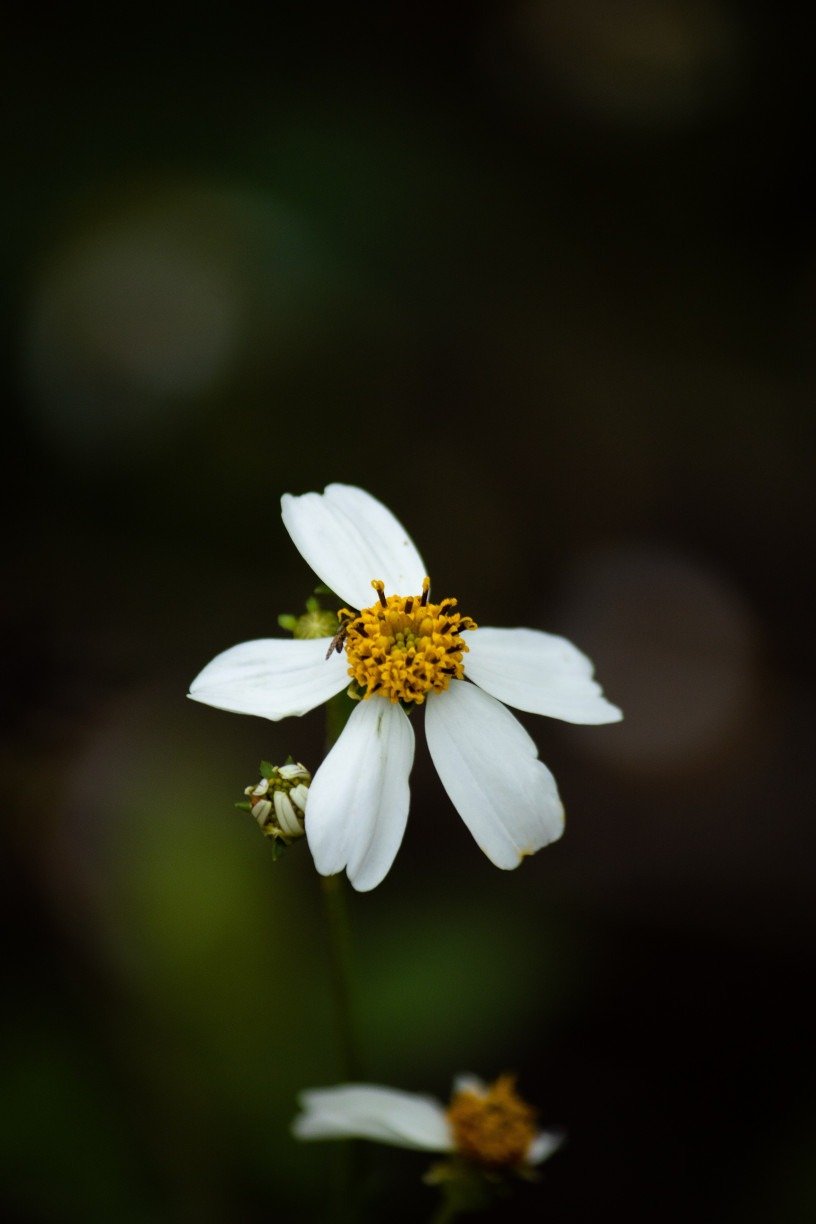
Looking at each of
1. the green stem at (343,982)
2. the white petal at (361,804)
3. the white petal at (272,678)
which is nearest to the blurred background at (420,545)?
the green stem at (343,982)

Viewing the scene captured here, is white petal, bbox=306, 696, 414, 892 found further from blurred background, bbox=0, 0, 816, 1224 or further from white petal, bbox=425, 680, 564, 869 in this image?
blurred background, bbox=0, 0, 816, 1224

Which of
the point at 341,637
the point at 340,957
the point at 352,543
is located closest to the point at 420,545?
the point at 352,543

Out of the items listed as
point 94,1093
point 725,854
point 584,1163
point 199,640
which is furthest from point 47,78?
point 584,1163

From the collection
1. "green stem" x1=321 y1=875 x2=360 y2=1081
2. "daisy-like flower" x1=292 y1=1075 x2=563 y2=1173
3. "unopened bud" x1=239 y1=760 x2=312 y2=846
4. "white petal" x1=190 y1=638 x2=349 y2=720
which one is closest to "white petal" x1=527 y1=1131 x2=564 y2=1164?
"daisy-like flower" x1=292 y1=1075 x2=563 y2=1173

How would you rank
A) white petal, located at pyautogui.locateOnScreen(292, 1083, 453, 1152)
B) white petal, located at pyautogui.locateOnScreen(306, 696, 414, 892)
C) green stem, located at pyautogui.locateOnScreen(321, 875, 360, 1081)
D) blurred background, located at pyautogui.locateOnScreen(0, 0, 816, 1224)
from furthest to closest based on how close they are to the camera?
blurred background, located at pyautogui.locateOnScreen(0, 0, 816, 1224)
white petal, located at pyautogui.locateOnScreen(292, 1083, 453, 1152)
green stem, located at pyautogui.locateOnScreen(321, 875, 360, 1081)
white petal, located at pyautogui.locateOnScreen(306, 696, 414, 892)

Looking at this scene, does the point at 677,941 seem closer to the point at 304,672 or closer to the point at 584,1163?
the point at 584,1163

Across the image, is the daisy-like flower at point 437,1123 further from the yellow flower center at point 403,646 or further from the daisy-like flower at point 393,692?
the yellow flower center at point 403,646
